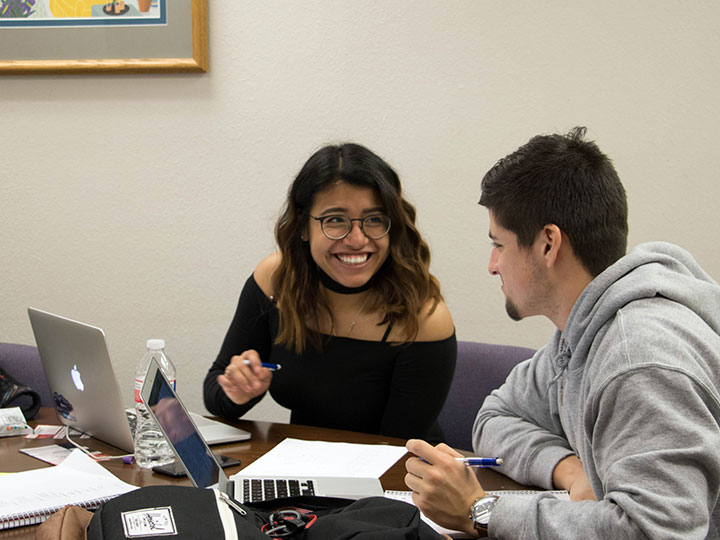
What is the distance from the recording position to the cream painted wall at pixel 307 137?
253 cm

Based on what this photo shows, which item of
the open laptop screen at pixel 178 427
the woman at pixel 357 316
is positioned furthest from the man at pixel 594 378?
the woman at pixel 357 316

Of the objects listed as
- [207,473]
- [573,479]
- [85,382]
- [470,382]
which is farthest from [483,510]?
[470,382]

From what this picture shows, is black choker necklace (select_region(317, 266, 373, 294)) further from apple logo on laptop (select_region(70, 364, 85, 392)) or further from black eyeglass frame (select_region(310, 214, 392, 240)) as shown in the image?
apple logo on laptop (select_region(70, 364, 85, 392))

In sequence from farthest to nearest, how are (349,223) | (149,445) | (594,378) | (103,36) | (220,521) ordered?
1. (103,36)
2. (349,223)
3. (149,445)
4. (594,378)
5. (220,521)

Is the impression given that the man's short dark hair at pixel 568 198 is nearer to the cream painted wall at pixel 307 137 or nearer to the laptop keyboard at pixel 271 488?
the laptop keyboard at pixel 271 488

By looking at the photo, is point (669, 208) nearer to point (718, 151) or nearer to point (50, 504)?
point (718, 151)

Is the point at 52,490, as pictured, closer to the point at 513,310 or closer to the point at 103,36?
the point at 513,310

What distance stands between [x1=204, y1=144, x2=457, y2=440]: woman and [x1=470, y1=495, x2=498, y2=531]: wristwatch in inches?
31.4

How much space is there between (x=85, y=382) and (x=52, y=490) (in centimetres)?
36

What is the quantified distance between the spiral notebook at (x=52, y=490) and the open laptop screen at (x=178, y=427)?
0.13 metres

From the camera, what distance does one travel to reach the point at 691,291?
3.61 ft

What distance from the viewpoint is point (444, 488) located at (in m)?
1.17

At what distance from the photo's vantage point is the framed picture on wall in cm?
260

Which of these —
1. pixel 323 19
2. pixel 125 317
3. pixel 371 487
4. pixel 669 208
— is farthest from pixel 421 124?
pixel 371 487
